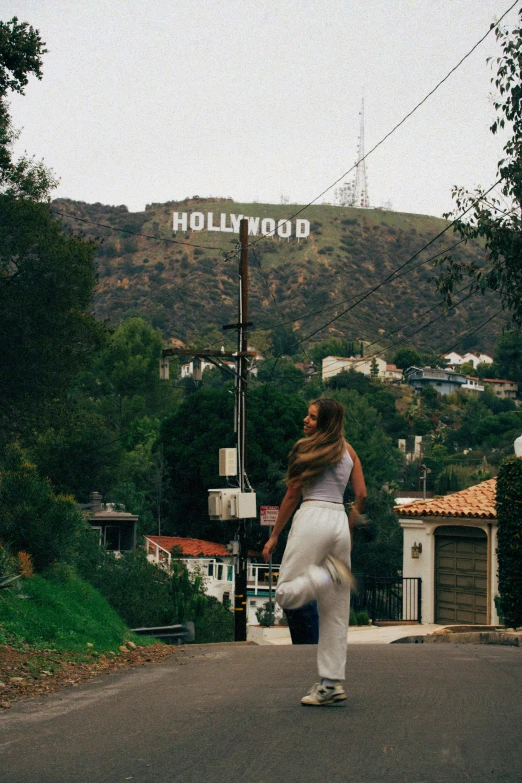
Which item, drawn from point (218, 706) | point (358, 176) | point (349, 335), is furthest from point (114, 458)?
point (358, 176)

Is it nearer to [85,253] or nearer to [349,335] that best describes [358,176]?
[349,335]

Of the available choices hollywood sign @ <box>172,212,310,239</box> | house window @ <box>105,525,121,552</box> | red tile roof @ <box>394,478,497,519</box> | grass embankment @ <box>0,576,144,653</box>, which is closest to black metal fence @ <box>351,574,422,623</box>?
red tile roof @ <box>394,478,497,519</box>

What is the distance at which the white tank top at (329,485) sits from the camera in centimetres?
621

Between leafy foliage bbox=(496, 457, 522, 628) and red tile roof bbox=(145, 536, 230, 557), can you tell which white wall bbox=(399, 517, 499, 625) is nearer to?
leafy foliage bbox=(496, 457, 522, 628)

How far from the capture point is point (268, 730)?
17.7ft

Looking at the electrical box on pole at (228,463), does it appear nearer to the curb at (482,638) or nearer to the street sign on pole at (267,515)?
the street sign on pole at (267,515)

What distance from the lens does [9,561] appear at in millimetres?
11922

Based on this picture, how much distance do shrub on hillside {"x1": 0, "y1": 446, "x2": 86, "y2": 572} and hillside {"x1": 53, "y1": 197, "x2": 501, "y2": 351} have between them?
115 m

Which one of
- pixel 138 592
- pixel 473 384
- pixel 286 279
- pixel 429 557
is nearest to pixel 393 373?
pixel 473 384

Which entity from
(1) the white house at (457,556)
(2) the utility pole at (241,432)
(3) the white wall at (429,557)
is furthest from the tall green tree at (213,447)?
(2) the utility pole at (241,432)

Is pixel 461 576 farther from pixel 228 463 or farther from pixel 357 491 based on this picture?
pixel 357 491

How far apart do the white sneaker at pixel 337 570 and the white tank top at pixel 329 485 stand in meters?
0.37

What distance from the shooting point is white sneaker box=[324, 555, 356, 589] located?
239 inches

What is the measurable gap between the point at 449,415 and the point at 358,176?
78961 millimetres
